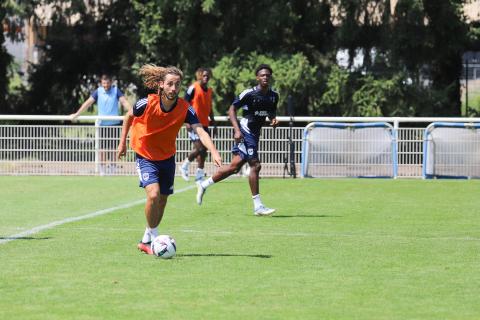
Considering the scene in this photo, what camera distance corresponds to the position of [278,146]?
25328mm

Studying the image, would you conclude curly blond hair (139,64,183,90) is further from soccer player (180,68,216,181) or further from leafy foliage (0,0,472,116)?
leafy foliage (0,0,472,116)

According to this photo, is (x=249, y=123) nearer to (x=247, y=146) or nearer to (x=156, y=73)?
(x=247, y=146)

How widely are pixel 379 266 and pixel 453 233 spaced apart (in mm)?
3300

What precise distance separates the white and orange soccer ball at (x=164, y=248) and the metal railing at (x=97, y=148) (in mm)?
14197

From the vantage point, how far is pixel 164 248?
10.7 meters

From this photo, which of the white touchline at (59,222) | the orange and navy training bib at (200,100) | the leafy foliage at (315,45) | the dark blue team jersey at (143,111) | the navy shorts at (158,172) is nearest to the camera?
the navy shorts at (158,172)

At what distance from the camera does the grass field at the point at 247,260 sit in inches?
320

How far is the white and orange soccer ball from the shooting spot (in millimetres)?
10664

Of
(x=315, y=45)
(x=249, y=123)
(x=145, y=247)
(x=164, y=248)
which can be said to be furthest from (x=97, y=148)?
(x=164, y=248)

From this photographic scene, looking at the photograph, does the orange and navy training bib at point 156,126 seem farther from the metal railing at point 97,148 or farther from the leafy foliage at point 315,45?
the leafy foliage at point 315,45

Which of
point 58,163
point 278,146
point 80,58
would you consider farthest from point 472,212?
point 80,58

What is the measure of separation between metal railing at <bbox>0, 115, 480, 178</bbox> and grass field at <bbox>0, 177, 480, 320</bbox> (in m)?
6.12

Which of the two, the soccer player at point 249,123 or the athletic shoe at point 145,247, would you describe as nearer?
the athletic shoe at point 145,247

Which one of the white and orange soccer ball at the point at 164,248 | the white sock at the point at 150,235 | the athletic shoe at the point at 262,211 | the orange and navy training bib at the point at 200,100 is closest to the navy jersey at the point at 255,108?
the athletic shoe at the point at 262,211
